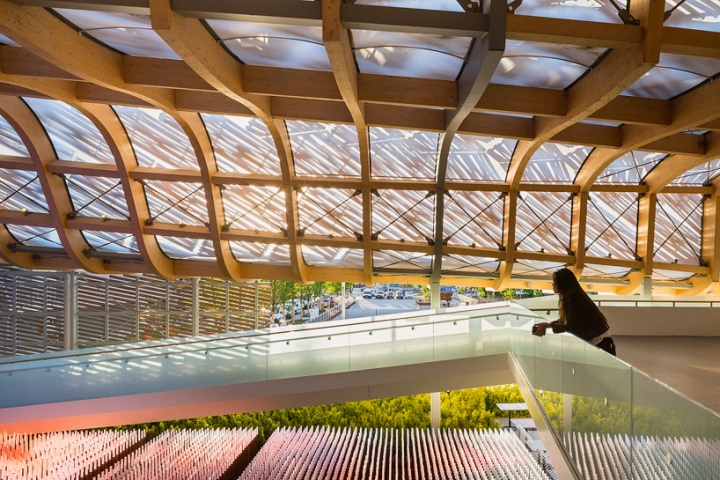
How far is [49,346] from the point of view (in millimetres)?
25812

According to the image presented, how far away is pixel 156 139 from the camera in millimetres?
17562

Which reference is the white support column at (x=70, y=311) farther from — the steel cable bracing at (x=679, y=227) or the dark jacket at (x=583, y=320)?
the steel cable bracing at (x=679, y=227)

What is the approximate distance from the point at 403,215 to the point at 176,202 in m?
7.72

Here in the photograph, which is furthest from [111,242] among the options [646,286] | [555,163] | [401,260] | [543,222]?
[646,286]

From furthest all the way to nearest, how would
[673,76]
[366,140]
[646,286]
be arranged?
[646,286]
[366,140]
[673,76]

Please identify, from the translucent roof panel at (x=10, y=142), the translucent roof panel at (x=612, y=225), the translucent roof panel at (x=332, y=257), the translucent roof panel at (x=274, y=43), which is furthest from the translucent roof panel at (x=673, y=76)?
the translucent roof panel at (x=10, y=142)

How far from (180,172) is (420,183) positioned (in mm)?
7547

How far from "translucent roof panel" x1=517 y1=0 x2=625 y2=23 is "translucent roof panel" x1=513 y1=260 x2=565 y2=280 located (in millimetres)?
12715

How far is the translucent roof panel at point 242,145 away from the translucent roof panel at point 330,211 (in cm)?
150

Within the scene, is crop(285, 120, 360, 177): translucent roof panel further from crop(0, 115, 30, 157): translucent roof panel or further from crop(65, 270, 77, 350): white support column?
crop(65, 270, 77, 350): white support column

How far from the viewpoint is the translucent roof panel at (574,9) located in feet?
30.3

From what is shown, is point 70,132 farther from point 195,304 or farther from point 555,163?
point 555,163

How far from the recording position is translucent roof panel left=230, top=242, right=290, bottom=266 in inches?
845


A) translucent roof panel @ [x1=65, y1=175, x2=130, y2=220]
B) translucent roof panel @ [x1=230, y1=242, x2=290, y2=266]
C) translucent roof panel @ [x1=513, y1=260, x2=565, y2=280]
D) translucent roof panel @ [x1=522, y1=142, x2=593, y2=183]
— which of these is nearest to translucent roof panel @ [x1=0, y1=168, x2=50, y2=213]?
translucent roof panel @ [x1=65, y1=175, x2=130, y2=220]
